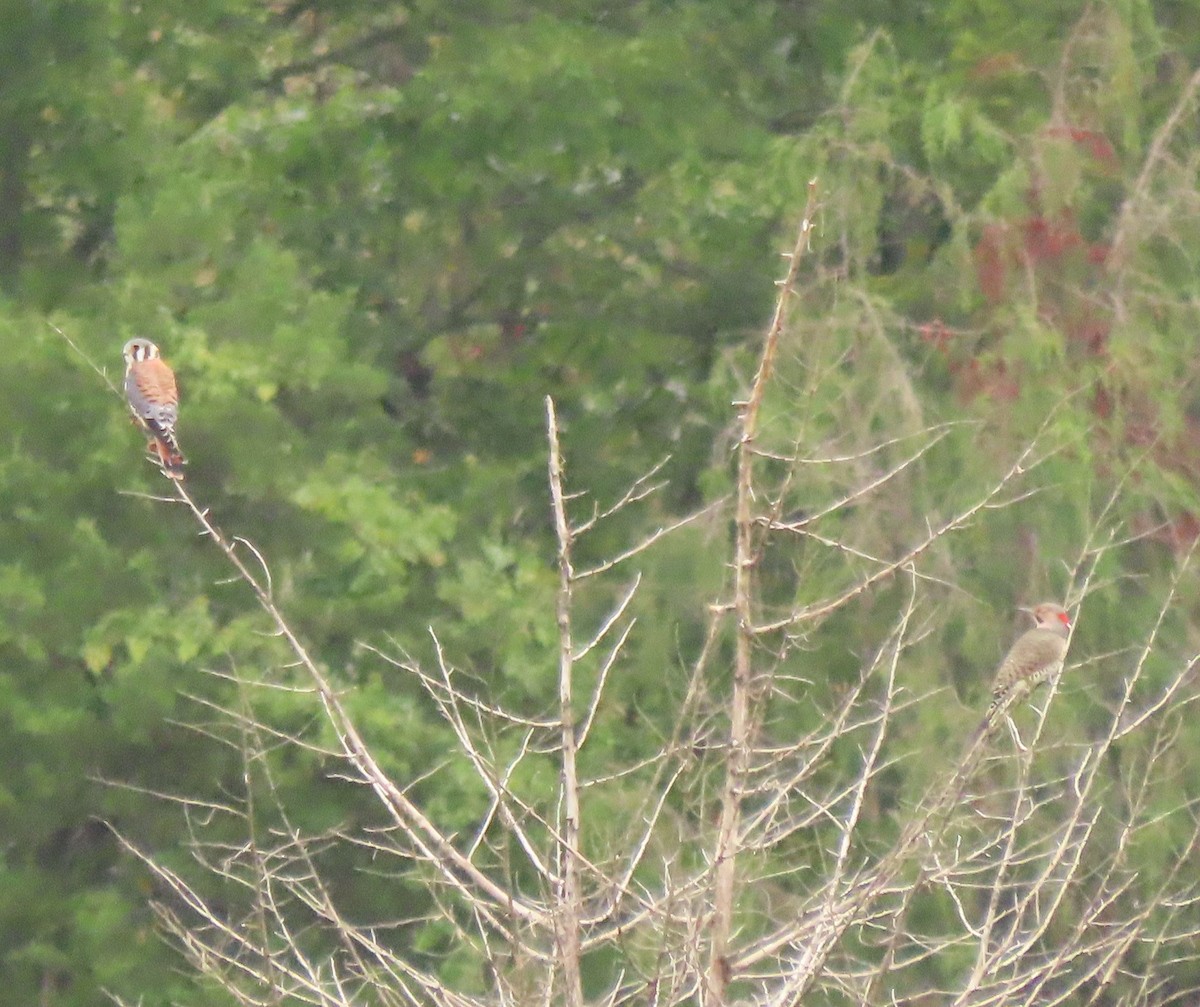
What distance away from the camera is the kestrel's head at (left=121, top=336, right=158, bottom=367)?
1016 centimetres

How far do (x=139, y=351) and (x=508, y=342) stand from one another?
442 cm

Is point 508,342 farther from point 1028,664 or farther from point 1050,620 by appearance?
point 1028,664

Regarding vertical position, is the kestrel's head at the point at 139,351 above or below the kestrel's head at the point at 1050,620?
above

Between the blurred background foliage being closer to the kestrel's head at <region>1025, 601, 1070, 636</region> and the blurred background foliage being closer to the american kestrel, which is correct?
the kestrel's head at <region>1025, 601, 1070, 636</region>

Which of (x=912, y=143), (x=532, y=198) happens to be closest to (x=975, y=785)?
(x=912, y=143)

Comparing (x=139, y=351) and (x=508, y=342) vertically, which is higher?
(x=139, y=351)

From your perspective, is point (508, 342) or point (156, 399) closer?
point (156, 399)

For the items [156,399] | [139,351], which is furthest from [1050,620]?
[139,351]

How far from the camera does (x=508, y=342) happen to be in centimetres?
1452

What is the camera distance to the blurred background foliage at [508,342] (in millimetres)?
10000

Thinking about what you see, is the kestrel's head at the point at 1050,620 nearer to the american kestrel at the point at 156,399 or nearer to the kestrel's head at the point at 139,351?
the american kestrel at the point at 156,399

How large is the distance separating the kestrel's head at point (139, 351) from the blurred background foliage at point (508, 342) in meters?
0.74

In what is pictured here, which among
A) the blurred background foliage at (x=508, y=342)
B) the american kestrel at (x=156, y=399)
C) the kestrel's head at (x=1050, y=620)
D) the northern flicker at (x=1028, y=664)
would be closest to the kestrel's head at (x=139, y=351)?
the american kestrel at (x=156, y=399)

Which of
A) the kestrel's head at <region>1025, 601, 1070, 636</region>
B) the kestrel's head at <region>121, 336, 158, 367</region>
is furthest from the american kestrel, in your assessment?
the kestrel's head at <region>1025, 601, 1070, 636</region>
